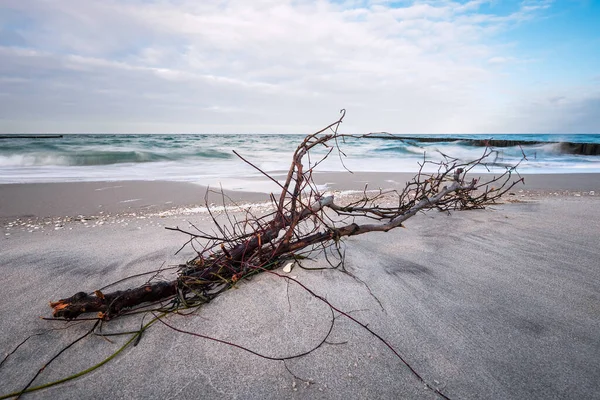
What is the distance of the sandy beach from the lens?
3.28 ft

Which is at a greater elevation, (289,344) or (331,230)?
(331,230)

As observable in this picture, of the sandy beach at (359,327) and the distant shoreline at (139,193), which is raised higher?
the sandy beach at (359,327)

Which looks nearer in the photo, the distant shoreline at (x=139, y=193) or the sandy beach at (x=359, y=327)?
the sandy beach at (x=359, y=327)

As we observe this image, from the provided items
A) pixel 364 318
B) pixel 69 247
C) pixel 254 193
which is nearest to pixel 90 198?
pixel 254 193

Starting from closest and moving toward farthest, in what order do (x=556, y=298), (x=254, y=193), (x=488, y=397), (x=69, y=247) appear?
(x=488, y=397) → (x=556, y=298) → (x=69, y=247) → (x=254, y=193)

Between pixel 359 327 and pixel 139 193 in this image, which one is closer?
pixel 359 327

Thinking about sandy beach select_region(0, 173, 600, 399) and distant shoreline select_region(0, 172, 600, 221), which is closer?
sandy beach select_region(0, 173, 600, 399)

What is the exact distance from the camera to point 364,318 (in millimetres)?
1276

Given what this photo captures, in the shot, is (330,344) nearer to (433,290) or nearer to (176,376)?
(176,376)

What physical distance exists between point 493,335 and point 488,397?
0.31m

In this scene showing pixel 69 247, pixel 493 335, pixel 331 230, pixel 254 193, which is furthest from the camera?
pixel 254 193

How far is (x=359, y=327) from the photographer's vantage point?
1.23 metres

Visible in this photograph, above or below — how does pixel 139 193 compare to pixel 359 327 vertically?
below

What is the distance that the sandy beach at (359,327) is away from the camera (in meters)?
1.00
